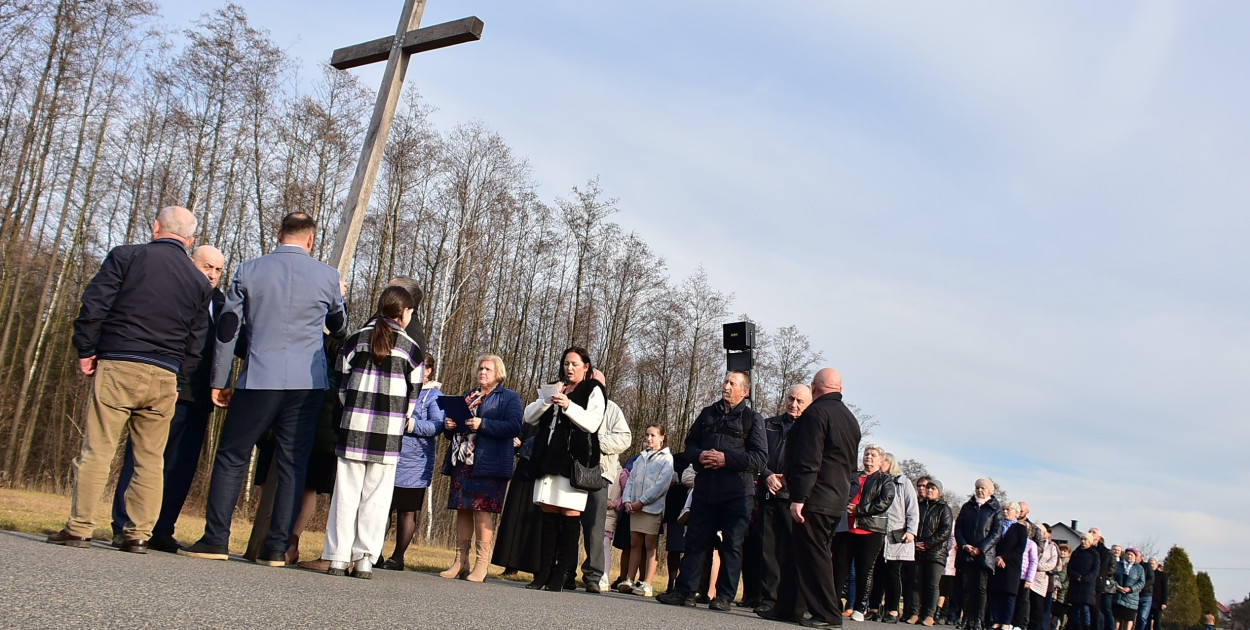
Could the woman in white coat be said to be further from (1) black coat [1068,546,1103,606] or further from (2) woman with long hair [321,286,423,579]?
(1) black coat [1068,546,1103,606]

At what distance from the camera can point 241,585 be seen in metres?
4.32

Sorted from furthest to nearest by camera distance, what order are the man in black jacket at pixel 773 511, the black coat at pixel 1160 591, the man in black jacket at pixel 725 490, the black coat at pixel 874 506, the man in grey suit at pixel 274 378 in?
the black coat at pixel 1160 591
the black coat at pixel 874 506
the man in black jacket at pixel 773 511
the man in black jacket at pixel 725 490
the man in grey suit at pixel 274 378

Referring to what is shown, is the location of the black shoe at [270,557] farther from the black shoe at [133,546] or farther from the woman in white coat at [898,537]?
the woman in white coat at [898,537]

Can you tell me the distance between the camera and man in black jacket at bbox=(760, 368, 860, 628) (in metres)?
7.24

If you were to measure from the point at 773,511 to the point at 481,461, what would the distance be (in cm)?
338

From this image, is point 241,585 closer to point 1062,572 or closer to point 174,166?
point 1062,572

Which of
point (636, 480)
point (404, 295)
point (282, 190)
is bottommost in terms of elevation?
point (636, 480)

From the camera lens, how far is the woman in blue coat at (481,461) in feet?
25.5

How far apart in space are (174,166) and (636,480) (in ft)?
71.5

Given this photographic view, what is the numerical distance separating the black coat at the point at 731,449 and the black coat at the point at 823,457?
1008 mm

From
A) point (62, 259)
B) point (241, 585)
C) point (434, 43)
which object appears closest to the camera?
point (241, 585)

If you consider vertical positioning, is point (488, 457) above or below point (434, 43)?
below

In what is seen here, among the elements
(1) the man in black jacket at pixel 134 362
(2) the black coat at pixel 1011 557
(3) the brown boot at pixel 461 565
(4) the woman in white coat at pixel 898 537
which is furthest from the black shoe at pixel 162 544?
(2) the black coat at pixel 1011 557

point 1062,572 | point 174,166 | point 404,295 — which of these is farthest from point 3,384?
point 1062,572
